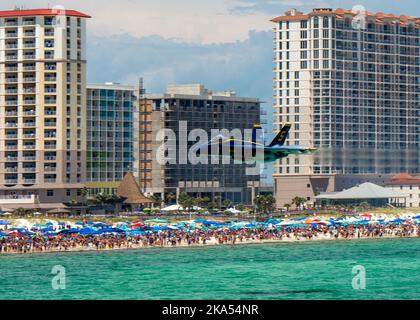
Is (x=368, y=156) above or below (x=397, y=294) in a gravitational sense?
above

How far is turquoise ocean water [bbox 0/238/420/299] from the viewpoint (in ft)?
389

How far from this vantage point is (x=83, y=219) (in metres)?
193

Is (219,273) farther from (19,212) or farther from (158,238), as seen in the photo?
(19,212)

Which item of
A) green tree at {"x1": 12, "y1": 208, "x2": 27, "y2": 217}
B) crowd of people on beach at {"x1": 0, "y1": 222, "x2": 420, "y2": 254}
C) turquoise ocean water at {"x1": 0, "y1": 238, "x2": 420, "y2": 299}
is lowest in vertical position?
turquoise ocean water at {"x1": 0, "y1": 238, "x2": 420, "y2": 299}

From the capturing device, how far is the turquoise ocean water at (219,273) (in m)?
119

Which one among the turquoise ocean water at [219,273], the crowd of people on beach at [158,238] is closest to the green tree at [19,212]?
the crowd of people on beach at [158,238]

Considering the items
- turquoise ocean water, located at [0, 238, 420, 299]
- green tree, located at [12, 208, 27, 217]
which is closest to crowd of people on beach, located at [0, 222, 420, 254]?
turquoise ocean water, located at [0, 238, 420, 299]

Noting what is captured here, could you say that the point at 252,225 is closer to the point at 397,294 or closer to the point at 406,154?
the point at 406,154

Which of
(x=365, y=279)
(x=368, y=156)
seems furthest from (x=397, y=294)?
(x=368, y=156)

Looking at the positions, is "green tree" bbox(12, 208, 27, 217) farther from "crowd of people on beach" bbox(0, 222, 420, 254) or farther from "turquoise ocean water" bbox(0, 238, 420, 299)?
"turquoise ocean water" bbox(0, 238, 420, 299)

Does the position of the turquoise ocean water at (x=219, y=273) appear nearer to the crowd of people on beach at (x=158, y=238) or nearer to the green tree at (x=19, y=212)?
the crowd of people on beach at (x=158, y=238)

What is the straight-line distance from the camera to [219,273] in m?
141

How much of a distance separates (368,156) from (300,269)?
22591 millimetres
